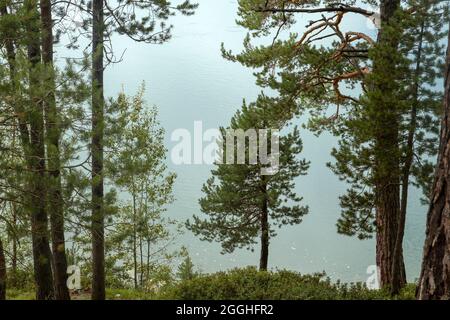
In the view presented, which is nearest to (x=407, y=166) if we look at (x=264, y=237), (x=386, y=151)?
(x=386, y=151)

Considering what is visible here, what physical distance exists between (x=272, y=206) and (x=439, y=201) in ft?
28.6

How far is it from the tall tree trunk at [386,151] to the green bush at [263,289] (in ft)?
2.81

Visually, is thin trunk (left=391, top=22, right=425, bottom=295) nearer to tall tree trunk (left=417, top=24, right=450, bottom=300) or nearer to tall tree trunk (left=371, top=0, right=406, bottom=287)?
tall tree trunk (left=371, top=0, right=406, bottom=287)

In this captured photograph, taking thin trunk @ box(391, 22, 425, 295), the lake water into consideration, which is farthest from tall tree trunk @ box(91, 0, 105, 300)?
thin trunk @ box(391, 22, 425, 295)

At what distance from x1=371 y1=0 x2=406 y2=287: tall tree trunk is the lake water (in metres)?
1.91

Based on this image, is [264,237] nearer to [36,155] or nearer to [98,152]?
[98,152]

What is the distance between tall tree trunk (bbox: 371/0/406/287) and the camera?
20.5 feet

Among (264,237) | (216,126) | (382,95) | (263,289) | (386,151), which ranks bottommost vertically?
(263,289)

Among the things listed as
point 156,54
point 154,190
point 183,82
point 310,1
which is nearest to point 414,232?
point 154,190

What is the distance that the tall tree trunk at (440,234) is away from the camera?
2779 mm

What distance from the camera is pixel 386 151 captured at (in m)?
6.50

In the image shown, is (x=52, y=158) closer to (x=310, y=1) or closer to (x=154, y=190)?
(x=310, y=1)

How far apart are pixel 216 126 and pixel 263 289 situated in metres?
83.9

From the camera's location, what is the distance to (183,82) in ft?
378
